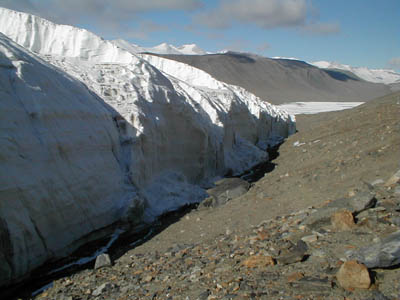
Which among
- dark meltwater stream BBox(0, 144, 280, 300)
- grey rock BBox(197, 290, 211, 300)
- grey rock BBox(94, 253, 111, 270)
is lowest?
dark meltwater stream BBox(0, 144, 280, 300)

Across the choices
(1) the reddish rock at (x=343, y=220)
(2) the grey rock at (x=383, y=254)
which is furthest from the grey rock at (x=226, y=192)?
(2) the grey rock at (x=383, y=254)

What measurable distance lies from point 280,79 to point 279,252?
282ft

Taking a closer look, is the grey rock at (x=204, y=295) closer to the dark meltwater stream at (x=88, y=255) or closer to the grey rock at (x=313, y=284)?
the grey rock at (x=313, y=284)

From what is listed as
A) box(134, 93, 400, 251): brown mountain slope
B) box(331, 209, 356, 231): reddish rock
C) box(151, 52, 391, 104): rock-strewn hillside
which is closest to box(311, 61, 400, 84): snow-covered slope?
box(151, 52, 391, 104): rock-strewn hillside

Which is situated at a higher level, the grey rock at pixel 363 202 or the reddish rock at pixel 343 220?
the grey rock at pixel 363 202

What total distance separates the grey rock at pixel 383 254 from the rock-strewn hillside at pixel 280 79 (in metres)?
67.0

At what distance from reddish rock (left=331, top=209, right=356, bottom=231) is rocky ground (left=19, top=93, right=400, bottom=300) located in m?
0.01

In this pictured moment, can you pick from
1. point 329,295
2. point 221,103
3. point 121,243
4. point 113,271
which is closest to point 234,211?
point 121,243

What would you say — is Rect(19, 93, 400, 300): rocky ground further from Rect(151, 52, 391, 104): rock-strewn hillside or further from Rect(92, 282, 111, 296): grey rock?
Rect(151, 52, 391, 104): rock-strewn hillside

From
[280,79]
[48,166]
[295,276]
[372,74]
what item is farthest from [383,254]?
[372,74]

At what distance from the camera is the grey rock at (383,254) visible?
9.75 ft

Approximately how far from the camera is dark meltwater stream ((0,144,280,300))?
4.78 m

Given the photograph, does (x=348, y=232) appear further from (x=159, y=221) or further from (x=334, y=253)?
(x=159, y=221)

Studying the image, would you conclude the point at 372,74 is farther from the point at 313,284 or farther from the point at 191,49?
the point at 313,284
